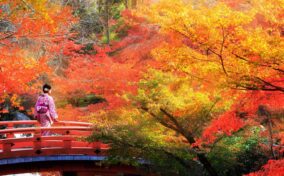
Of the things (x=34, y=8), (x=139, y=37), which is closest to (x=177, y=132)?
(x=34, y=8)

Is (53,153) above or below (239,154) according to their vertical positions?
above

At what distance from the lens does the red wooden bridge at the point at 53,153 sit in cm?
863

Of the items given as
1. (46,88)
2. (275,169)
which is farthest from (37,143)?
(275,169)

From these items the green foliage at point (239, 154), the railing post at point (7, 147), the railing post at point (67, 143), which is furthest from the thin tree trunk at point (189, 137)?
the railing post at point (7, 147)

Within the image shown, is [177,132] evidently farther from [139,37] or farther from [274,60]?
[139,37]

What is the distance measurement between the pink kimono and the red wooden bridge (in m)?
0.32

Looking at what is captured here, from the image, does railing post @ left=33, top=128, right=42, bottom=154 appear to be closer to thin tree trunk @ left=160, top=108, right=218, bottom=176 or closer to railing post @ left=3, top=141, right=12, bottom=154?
railing post @ left=3, top=141, right=12, bottom=154

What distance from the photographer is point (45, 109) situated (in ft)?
29.3

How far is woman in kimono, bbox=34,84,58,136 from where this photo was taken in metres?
8.77

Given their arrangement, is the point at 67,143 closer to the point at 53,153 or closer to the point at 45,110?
the point at 53,153

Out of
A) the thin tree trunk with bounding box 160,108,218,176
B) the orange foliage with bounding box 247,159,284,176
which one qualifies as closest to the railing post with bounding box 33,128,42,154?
the thin tree trunk with bounding box 160,108,218,176

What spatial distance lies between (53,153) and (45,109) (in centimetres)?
112

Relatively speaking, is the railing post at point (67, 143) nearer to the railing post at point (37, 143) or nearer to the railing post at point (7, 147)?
the railing post at point (37, 143)

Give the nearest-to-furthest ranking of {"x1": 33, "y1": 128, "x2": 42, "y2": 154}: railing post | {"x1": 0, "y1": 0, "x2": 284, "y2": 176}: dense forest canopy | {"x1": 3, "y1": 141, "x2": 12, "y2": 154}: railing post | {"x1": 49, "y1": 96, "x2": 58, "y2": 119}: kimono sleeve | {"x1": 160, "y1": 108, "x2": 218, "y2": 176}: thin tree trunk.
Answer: {"x1": 0, "y1": 0, "x2": 284, "y2": 176}: dense forest canopy, {"x1": 160, "y1": 108, "x2": 218, "y2": 176}: thin tree trunk, {"x1": 3, "y1": 141, "x2": 12, "y2": 154}: railing post, {"x1": 33, "y1": 128, "x2": 42, "y2": 154}: railing post, {"x1": 49, "y1": 96, "x2": 58, "y2": 119}: kimono sleeve
